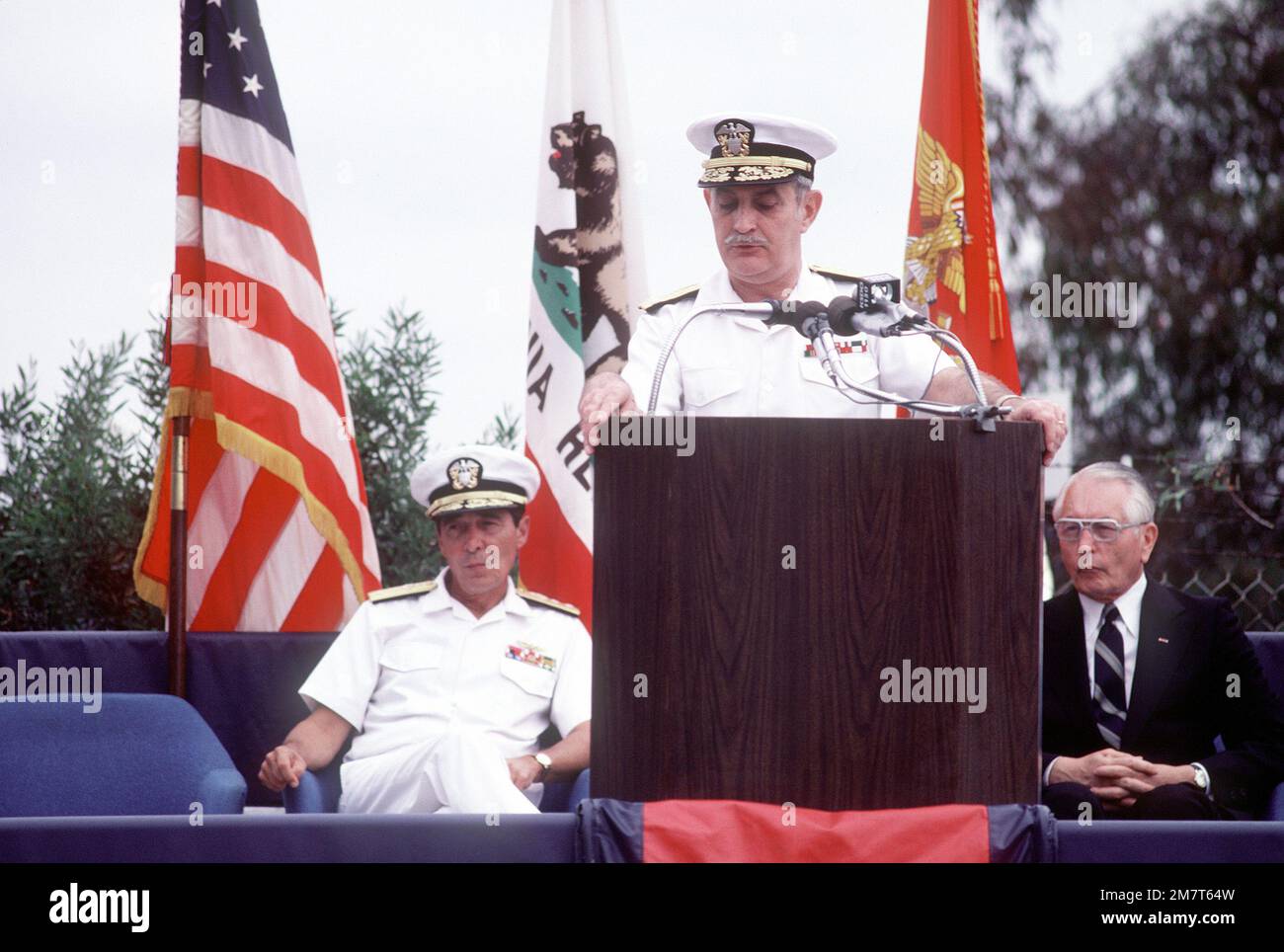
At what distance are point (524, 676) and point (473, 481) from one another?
0.55m

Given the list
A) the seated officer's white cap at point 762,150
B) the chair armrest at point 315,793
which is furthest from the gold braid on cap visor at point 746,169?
the chair armrest at point 315,793

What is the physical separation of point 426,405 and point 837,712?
409cm

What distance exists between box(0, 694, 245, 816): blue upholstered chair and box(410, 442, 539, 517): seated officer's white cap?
3.35 feet

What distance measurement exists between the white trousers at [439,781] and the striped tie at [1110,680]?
4.32ft

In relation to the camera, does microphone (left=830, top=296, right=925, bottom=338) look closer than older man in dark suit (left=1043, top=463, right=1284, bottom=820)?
Yes

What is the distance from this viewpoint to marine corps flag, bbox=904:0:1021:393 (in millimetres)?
5203

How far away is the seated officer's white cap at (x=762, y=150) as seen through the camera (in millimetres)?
3299

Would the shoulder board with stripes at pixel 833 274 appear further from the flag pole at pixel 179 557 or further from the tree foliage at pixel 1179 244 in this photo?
the tree foliage at pixel 1179 244

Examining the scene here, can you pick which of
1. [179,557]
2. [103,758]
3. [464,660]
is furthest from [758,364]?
[179,557]

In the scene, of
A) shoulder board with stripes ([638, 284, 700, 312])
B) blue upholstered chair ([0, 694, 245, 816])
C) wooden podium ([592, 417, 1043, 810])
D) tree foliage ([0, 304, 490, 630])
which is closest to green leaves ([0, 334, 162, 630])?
tree foliage ([0, 304, 490, 630])

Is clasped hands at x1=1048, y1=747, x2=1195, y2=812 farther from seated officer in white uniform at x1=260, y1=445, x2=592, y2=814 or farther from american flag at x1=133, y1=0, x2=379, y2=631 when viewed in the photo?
american flag at x1=133, y1=0, x2=379, y2=631

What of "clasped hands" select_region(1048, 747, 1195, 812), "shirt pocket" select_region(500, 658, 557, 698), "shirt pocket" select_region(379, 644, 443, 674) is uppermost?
"shirt pocket" select_region(379, 644, 443, 674)

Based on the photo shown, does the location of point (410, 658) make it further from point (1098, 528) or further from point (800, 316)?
point (800, 316)

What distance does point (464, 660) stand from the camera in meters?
4.35
